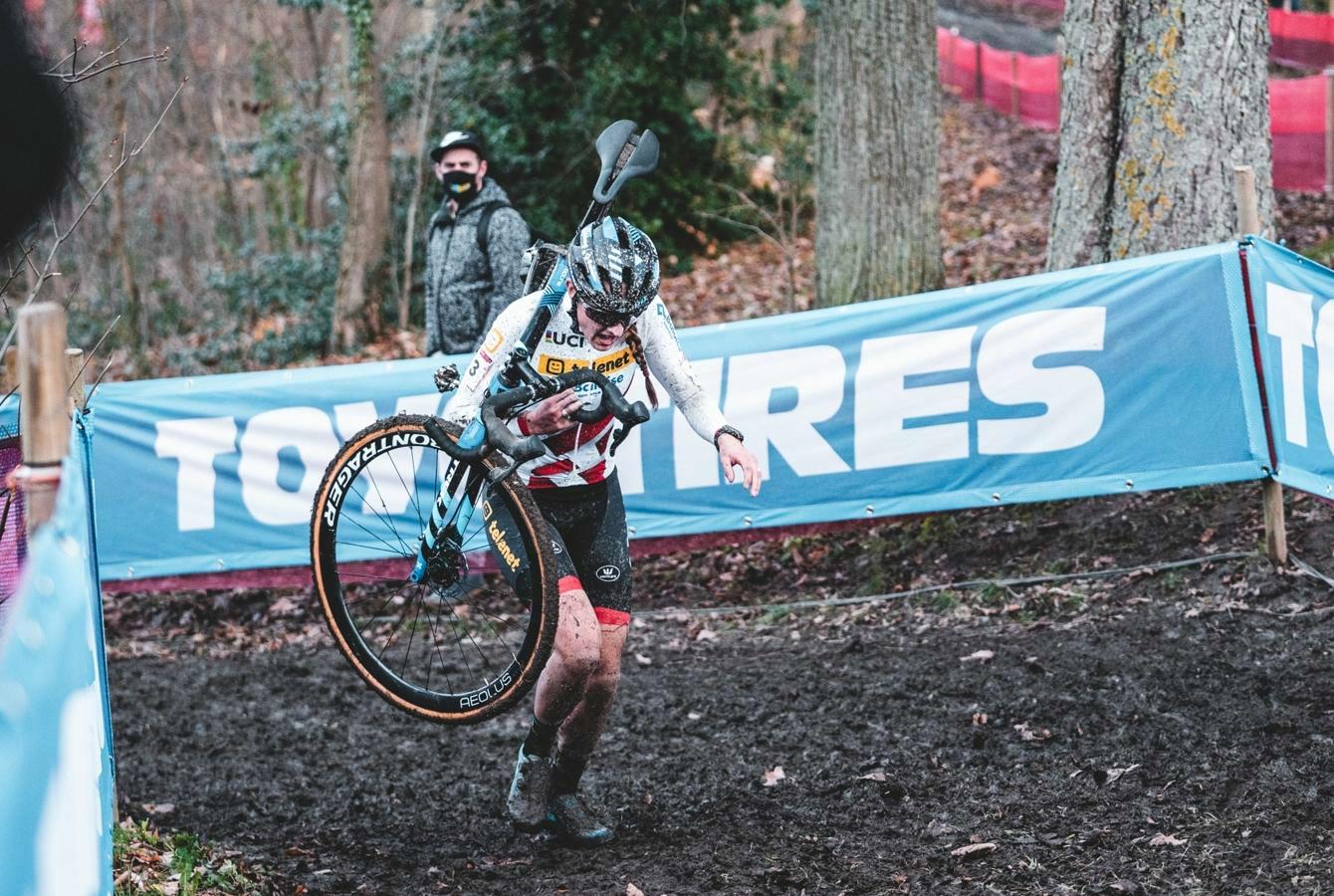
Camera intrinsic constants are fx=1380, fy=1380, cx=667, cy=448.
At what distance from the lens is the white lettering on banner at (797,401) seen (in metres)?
7.52

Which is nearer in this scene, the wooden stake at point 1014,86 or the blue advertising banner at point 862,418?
the blue advertising banner at point 862,418

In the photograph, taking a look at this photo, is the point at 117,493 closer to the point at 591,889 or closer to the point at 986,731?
the point at 591,889

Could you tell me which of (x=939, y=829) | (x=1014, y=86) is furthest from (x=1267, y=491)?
(x=1014, y=86)

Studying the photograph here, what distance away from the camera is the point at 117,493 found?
26.6ft

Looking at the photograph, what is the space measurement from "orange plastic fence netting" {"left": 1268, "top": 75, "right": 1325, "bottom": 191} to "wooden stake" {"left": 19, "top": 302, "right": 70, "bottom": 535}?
14.9 m

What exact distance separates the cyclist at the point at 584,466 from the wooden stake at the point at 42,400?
2142mm

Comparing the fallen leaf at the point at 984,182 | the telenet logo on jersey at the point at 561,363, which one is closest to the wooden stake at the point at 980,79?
the fallen leaf at the point at 984,182

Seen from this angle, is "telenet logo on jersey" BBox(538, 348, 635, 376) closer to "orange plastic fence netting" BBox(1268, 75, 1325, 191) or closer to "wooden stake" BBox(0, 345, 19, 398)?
"wooden stake" BBox(0, 345, 19, 398)

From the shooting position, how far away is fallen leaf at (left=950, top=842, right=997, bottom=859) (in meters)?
4.87

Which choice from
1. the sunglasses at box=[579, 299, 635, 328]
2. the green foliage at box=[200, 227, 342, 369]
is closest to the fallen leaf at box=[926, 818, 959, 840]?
the sunglasses at box=[579, 299, 635, 328]

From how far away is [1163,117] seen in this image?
25.9 feet

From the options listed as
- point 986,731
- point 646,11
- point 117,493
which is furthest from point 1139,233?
point 646,11

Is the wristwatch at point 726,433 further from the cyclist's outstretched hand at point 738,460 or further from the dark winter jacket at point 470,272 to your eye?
the dark winter jacket at point 470,272

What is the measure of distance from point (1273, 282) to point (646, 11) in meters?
10.5
